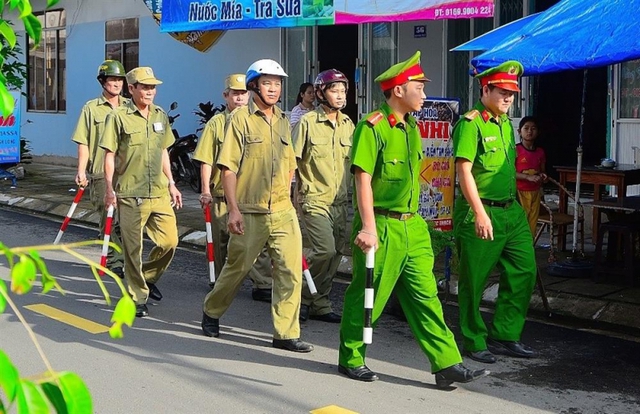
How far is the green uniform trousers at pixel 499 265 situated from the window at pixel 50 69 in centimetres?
1658

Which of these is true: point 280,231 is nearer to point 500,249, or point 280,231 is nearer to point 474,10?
point 500,249

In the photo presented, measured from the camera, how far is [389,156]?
5.57 metres

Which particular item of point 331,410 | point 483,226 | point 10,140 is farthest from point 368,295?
point 10,140

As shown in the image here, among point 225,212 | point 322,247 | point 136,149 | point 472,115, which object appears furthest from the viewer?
point 225,212

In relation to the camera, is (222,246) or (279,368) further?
(222,246)

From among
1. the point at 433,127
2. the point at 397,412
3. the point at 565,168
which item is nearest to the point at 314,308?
the point at 433,127

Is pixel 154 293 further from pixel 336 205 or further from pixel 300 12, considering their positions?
pixel 300 12

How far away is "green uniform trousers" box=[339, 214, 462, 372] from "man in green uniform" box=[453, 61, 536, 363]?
0.63 meters

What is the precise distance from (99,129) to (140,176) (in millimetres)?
1789

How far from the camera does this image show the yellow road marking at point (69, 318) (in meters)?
6.96

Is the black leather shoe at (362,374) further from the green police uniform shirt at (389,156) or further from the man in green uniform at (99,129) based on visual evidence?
the man in green uniform at (99,129)

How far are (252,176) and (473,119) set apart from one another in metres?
1.52

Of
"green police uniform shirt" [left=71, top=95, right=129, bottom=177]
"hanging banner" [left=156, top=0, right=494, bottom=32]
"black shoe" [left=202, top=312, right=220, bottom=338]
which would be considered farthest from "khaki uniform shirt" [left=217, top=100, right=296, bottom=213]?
"hanging banner" [left=156, top=0, right=494, bottom=32]

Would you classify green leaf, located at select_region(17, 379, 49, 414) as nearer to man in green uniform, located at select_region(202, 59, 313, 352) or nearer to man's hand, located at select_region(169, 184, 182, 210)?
man in green uniform, located at select_region(202, 59, 313, 352)
